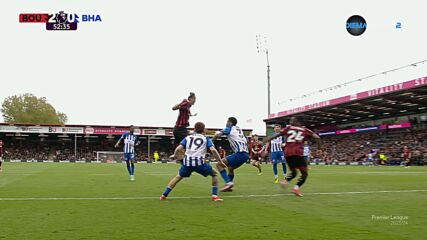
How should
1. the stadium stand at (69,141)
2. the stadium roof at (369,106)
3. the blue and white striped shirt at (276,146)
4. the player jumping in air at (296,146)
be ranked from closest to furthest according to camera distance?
the player jumping in air at (296,146)
the blue and white striped shirt at (276,146)
the stadium roof at (369,106)
the stadium stand at (69,141)

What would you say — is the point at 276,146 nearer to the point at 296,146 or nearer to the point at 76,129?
the point at 296,146

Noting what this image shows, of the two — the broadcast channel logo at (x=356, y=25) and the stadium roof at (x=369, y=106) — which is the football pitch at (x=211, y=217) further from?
the stadium roof at (x=369, y=106)

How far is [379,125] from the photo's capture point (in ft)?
180

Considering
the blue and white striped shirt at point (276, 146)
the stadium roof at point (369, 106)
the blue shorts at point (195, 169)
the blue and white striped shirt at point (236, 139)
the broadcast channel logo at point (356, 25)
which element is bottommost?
the blue shorts at point (195, 169)

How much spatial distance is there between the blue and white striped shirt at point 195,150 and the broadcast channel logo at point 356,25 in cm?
1219

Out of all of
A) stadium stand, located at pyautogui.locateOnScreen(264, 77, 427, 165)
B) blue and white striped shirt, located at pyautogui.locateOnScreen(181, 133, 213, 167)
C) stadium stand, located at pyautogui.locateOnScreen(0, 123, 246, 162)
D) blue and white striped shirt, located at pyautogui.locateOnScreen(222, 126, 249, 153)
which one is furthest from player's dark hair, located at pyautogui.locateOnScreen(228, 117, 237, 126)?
stadium stand, located at pyautogui.locateOnScreen(0, 123, 246, 162)

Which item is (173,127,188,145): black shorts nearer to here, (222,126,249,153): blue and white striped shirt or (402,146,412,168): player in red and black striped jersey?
(222,126,249,153): blue and white striped shirt

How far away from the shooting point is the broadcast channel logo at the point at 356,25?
1870cm

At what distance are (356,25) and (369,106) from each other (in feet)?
106

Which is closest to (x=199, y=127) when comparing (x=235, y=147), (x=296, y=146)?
(x=235, y=147)

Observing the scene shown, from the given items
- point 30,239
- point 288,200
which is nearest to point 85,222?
point 30,239

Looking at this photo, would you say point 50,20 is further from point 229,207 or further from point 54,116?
point 54,116

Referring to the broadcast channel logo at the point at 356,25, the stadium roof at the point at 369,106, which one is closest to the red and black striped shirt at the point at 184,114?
the broadcast channel logo at the point at 356,25

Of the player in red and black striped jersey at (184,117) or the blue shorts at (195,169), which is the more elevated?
the player in red and black striped jersey at (184,117)
